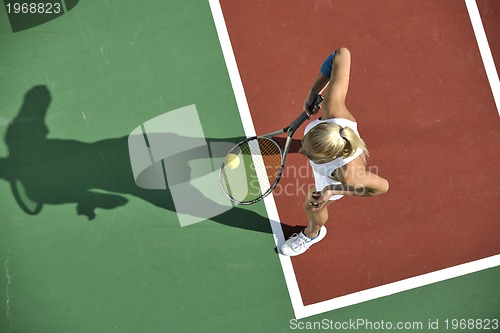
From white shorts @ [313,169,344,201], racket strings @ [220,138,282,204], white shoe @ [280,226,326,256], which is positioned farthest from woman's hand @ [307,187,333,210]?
racket strings @ [220,138,282,204]

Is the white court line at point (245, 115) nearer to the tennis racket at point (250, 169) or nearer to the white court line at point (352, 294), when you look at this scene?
the white court line at point (352, 294)

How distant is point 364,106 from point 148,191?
9.36 feet

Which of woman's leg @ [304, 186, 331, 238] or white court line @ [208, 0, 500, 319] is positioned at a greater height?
woman's leg @ [304, 186, 331, 238]

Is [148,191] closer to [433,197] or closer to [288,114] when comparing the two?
[288,114]

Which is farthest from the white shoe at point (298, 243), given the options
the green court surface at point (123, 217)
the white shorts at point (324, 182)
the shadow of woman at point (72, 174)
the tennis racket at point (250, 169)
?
the white shorts at point (324, 182)

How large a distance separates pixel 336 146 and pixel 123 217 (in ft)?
10.1

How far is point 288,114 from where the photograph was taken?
18.7 ft

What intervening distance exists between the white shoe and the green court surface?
0.21 metres

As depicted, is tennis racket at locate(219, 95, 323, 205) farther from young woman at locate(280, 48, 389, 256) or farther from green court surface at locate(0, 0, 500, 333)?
young woman at locate(280, 48, 389, 256)

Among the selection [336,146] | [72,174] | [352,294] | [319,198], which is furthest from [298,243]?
[72,174]

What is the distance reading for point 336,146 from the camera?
369 cm

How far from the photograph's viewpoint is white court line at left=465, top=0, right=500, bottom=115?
579cm

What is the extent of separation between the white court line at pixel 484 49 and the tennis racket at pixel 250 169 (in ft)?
9.01

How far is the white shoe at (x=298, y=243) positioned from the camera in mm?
5445
